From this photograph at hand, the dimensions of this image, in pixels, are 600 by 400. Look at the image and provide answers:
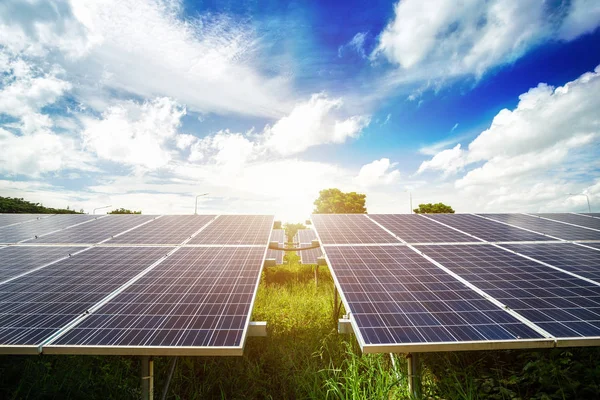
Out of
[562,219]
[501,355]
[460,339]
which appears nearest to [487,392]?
[501,355]

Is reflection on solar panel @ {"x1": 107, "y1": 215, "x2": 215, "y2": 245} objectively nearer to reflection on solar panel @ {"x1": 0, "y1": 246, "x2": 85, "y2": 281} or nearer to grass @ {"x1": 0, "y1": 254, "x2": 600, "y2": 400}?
reflection on solar panel @ {"x1": 0, "y1": 246, "x2": 85, "y2": 281}

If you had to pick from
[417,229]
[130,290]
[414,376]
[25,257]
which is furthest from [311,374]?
[25,257]

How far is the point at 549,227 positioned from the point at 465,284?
7.98 meters

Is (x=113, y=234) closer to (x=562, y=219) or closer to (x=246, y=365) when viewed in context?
(x=246, y=365)

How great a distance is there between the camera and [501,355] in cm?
698

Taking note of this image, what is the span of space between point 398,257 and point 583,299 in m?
3.57

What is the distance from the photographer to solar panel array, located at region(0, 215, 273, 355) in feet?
13.8

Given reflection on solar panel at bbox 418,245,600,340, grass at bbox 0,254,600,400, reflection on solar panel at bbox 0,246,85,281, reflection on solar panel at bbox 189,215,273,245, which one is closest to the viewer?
reflection on solar panel at bbox 418,245,600,340

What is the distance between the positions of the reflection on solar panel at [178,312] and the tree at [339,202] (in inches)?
2043

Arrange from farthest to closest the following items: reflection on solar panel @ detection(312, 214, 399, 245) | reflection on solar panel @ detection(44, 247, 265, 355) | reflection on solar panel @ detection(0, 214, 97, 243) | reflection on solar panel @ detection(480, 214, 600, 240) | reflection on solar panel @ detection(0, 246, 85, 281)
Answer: reflection on solar panel @ detection(0, 214, 97, 243), reflection on solar panel @ detection(480, 214, 600, 240), reflection on solar panel @ detection(312, 214, 399, 245), reflection on solar panel @ detection(0, 246, 85, 281), reflection on solar panel @ detection(44, 247, 265, 355)

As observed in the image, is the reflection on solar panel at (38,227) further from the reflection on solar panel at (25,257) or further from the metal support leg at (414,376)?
the metal support leg at (414,376)

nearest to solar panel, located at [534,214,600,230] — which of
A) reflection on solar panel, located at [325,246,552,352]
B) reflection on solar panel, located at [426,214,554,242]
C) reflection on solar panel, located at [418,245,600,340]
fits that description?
reflection on solar panel, located at [426,214,554,242]

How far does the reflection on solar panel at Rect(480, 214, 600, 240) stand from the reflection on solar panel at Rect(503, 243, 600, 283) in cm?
137

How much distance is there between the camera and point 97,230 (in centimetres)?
1045
